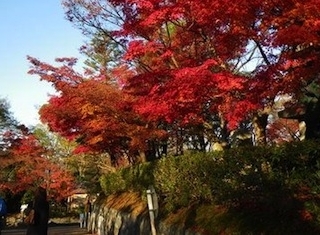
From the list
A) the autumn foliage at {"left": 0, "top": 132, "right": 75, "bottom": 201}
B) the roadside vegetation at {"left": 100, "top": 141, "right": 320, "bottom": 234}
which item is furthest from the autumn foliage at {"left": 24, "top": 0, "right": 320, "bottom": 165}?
the autumn foliage at {"left": 0, "top": 132, "right": 75, "bottom": 201}

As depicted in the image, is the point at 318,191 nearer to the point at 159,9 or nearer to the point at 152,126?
the point at 159,9

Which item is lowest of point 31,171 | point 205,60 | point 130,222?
point 130,222

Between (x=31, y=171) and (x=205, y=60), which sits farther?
(x=31, y=171)

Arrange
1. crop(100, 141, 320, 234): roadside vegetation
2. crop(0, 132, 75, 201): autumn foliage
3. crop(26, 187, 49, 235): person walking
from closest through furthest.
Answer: crop(100, 141, 320, 234): roadside vegetation
crop(26, 187, 49, 235): person walking
crop(0, 132, 75, 201): autumn foliage

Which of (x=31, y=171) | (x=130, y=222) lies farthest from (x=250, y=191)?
(x=31, y=171)

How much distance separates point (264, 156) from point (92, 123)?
38.5ft

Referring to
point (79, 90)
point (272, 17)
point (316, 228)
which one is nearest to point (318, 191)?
point (316, 228)

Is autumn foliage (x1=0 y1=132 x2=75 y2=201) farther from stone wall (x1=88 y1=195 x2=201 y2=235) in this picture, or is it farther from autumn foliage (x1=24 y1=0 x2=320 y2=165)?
autumn foliage (x1=24 y1=0 x2=320 y2=165)

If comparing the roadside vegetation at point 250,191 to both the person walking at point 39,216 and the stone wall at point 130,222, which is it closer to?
the stone wall at point 130,222

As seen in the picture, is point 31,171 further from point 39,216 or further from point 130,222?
point 39,216

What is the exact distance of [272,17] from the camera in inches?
404

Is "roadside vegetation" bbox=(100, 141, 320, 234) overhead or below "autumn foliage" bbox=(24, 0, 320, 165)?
below

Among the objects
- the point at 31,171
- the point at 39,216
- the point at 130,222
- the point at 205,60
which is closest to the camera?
the point at 39,216

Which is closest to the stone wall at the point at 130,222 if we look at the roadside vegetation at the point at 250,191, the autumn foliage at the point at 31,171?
the roadside vegetation at the point at 250,191
